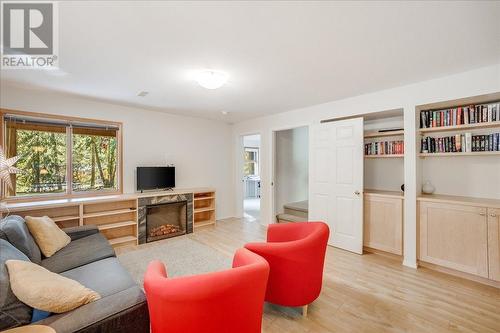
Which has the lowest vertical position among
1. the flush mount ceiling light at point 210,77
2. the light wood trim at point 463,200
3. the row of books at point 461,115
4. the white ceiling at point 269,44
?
the light wood trim at point 463,200

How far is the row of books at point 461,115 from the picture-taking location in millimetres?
2611

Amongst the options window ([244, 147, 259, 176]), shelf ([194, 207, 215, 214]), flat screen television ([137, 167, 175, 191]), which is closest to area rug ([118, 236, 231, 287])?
shelf ([194, 207, 215, 214])

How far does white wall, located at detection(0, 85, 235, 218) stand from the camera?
3.46 meters

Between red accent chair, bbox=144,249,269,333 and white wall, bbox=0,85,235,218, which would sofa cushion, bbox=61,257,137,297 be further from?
white wall, bbox=0,85,235,218

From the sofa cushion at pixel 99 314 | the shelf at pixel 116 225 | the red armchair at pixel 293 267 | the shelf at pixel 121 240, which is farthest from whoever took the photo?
the shelf at pixel 121 240

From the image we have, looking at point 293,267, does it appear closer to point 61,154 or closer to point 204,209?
point 204,209

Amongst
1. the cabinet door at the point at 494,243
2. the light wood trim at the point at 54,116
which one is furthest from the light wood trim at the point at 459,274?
Result: the light wood trim at the point at 54,116

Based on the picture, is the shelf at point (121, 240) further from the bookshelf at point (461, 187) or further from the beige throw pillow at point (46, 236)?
the bookshelf at point (461, 187)

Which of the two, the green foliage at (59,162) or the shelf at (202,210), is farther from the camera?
the shelf at (202,210)

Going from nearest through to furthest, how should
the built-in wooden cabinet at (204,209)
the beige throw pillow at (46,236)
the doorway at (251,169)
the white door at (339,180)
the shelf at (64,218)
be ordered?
1. the beige throw pillow at (46,236)
2. the shelf at (64,218)
3. the white door at (339,180)
4. the built-in wooden cabinet at (204,209)
5. the doorway at (251,169)

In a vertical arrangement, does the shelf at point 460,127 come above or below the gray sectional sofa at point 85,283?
above

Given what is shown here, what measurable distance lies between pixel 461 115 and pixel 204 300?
3577 mm

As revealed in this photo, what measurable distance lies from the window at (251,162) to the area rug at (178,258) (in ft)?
17.2

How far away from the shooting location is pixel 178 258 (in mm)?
3295
